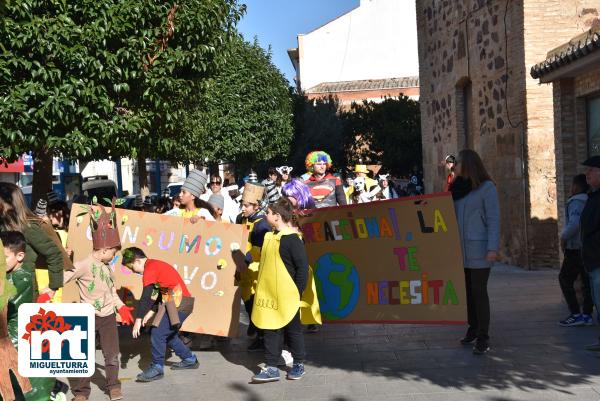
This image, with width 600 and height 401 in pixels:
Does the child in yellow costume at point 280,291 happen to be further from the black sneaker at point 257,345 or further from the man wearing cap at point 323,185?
the man wearing cap at point 323,185

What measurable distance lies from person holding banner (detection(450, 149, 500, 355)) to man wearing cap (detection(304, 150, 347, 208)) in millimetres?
1929

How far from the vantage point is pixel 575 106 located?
33.9 ft

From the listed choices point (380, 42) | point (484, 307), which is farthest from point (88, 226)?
point (380, 42)

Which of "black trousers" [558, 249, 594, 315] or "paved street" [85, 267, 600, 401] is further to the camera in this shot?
"black trousers" [558, 249, 594, 315]


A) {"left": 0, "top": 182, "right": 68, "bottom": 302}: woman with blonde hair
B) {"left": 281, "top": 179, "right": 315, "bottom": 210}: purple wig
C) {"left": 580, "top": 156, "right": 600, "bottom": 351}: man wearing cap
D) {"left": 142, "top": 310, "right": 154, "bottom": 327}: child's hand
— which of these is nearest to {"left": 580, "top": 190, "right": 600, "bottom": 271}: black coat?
{"left": 580, "top": 156, "right": 600, "bottom": 351}: man wearing cap

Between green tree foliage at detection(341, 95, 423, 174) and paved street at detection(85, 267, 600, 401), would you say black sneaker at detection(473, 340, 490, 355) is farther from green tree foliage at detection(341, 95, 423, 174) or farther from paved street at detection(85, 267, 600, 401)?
green tree foliage at detection(341, 95, 423, 174)

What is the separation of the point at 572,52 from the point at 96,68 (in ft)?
18.1

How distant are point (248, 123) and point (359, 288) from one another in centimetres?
2671

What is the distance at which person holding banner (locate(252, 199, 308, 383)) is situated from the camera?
6840 mm

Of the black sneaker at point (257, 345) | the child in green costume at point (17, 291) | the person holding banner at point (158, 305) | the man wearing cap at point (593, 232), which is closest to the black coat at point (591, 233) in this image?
the man wearing cap at point (593, 232)

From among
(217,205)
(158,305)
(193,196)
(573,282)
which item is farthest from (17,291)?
(573,282)

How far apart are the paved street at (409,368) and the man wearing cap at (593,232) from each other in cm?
70

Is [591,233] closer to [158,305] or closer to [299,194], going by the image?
[299,194]

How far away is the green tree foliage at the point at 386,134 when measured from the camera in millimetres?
42656
